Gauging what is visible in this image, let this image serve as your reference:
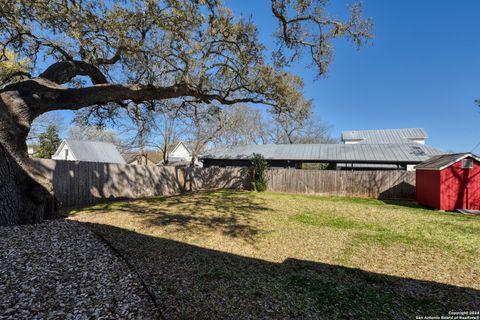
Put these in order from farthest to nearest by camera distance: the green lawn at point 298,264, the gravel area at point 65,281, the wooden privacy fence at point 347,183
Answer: the wooden privacy fence at point 347,183, the green lawn at point 298,264, the gravel area at point 65,281

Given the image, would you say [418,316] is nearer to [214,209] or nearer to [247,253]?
[247,253]

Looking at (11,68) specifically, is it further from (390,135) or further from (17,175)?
(390,135)

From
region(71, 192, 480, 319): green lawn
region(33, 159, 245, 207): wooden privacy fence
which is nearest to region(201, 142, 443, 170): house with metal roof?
region(33, 159, 245, 207): wooden privacy fence

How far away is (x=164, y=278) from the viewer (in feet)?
9.75

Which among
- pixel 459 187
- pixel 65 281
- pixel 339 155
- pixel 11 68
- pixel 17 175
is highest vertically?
pixel 11 68

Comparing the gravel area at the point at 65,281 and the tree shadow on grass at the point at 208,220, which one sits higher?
the gravel area at the point at 65,281

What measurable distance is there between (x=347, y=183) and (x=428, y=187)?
4.26 meters

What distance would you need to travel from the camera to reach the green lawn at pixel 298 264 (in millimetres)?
2576

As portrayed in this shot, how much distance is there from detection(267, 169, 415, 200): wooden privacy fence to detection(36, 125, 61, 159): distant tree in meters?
23.2

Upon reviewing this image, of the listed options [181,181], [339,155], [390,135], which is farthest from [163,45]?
[390,135]

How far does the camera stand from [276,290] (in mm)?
2855

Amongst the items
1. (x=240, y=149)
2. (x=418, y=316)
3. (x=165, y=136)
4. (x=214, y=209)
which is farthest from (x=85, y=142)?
(x=418, y=316)

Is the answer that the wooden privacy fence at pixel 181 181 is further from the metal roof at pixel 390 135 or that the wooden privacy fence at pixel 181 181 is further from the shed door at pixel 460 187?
the metal roof at pixel 390 135

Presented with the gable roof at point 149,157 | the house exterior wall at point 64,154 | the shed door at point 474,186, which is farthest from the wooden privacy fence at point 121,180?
the gable roof at point 149,157
